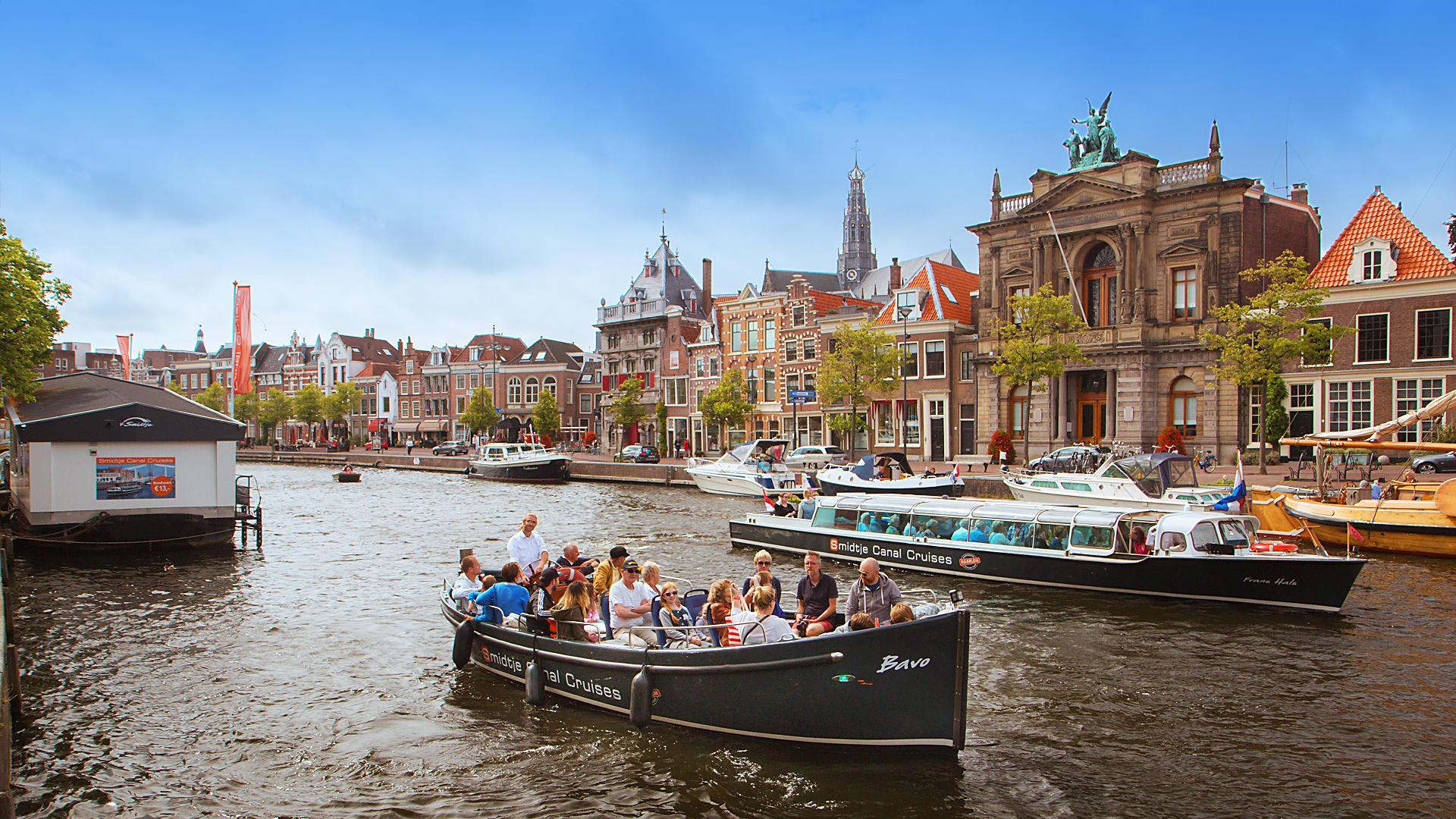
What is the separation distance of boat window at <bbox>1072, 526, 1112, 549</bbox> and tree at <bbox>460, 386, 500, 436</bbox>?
75.7m

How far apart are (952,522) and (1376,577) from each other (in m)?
10.1

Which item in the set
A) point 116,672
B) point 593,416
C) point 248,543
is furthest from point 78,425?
point 593,416

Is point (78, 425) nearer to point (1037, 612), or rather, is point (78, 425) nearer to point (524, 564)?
point (524, 564)

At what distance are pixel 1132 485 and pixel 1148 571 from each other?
38.5 feet

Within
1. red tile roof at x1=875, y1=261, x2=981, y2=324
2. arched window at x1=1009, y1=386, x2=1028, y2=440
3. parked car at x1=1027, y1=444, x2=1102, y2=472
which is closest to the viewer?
parked car at x1=1027, y1=444, x2=1102, y2=472

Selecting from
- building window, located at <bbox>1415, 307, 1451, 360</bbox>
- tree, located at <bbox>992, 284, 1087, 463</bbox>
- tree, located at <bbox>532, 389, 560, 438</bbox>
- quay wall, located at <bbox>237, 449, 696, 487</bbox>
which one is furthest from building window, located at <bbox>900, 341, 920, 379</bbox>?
tree, located at <bbox>532, 389, 560, 438</bbox>

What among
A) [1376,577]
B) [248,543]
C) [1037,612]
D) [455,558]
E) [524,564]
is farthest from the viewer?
[248,543]

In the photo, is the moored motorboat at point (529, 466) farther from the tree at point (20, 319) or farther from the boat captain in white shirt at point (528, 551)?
the boat captain in white shirt at point (528, 551)

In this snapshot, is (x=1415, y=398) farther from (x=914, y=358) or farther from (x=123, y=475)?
(x=123, y=475)

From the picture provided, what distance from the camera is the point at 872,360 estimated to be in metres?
51.8

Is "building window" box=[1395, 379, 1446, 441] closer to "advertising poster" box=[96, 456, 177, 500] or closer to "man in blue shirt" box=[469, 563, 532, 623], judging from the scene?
"man in blue shirt" box=[469, 563, 532, 623]

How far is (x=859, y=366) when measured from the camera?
51.9 metres

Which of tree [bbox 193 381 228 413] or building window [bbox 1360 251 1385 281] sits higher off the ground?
building window [bbox 1360 251 1385 281]

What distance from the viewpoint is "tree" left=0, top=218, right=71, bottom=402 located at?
2605 cm
